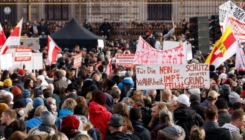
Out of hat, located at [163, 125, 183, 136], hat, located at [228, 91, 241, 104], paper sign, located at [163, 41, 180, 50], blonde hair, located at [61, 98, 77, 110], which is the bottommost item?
hat, located at [163, 125, 183, 136]

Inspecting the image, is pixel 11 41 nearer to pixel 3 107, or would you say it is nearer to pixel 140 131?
pixel 3 107

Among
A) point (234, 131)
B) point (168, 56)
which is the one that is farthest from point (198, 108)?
point (168, 56)

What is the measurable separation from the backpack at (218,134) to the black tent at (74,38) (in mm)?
20480

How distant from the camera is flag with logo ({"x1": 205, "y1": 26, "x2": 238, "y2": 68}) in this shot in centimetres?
1977

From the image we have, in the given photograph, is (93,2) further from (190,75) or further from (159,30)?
A: (190,75)

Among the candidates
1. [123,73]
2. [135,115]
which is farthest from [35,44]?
[135,115]

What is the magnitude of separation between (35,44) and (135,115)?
20993mm

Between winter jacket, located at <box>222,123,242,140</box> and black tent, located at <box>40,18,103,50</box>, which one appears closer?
winter jacket, located at <box>222,123,242,140</box>

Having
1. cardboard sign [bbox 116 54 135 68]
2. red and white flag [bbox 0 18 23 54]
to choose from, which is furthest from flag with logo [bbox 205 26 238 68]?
red and white flag [bbox 0 18 23 54]

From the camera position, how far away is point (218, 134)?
10906 millimetres

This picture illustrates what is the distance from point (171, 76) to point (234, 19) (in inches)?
294

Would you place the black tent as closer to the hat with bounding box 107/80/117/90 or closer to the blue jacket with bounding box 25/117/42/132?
the hat with bounding box 107/80/117/90

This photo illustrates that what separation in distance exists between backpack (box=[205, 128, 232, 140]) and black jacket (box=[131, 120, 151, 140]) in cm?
85

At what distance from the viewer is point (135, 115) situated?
11742 millimetres
